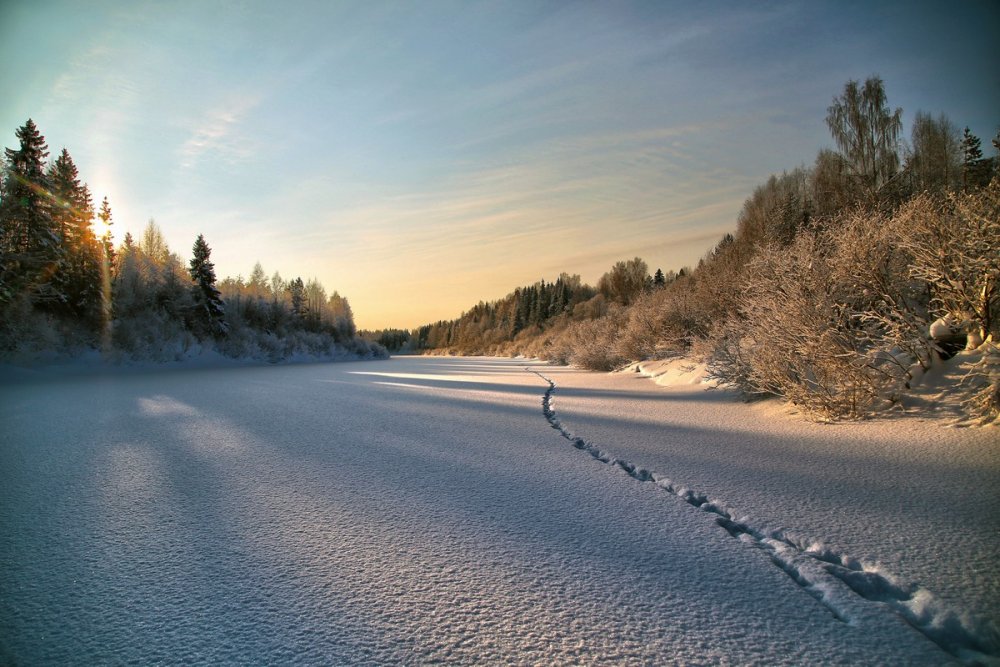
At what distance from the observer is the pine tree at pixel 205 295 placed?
2802 cm

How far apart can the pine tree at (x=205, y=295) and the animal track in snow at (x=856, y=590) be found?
107ft

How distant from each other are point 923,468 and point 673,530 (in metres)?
2.43

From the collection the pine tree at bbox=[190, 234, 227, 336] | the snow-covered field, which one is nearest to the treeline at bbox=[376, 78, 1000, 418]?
the snow-covered field

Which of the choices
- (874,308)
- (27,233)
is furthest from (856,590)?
(27,233)

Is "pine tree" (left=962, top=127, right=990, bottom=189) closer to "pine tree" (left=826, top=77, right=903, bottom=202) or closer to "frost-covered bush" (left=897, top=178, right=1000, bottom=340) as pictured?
"pine tree" (left=826, top=77, right=903, bottom=202)

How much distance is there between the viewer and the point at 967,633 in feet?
4.75

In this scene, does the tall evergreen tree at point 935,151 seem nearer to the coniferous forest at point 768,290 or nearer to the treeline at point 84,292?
the coniferous forest at point 768,290

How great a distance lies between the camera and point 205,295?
28.3m

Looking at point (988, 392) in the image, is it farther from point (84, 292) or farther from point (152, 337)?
point (84, 292)

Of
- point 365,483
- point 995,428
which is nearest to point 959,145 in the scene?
point 995,428

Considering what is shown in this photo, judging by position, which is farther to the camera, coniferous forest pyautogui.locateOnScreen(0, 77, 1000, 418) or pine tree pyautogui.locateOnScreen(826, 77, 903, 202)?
pine tree pyautogui.locateOnScreen(826, 77, 903, 202)

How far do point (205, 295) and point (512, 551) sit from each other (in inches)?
1292

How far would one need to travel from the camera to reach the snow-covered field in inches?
56.6

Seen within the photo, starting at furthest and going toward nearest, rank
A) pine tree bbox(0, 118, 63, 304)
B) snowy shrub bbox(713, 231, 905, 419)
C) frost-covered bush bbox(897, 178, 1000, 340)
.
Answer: pine tree bbox(0, 118, 63, 304), snowy shrub bbox(713, 231, 905, 419), frost-covered bush bbox(897, 178, 1000, 340)
